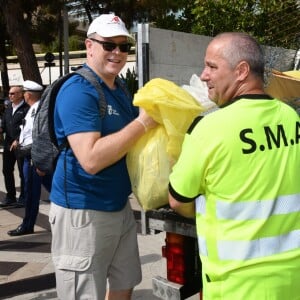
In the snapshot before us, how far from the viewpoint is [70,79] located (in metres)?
2.36

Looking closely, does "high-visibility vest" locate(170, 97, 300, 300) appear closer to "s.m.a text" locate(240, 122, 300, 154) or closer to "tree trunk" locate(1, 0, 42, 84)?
"s.m.a text" locate(240, 122, 300, 154)

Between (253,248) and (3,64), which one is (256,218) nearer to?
(253,248)

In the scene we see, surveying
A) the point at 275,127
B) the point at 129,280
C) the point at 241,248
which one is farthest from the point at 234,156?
the point at 129,280

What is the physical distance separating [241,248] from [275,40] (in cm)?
689

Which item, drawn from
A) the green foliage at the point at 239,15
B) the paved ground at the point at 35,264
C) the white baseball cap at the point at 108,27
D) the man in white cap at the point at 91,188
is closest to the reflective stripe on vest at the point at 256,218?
the man in white cap at the point at 91,188

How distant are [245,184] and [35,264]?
3.72 metres

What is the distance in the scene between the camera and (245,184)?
164 cm

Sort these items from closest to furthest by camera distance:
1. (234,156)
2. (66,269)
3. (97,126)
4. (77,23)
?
(234,156), (97,126), (66,269), (77,23)

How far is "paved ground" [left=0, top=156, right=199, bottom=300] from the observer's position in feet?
13.9

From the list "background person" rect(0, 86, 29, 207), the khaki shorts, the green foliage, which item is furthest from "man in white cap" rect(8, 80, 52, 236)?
the green foliage

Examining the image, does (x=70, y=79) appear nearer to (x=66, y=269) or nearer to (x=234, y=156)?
(x=66, y=269)

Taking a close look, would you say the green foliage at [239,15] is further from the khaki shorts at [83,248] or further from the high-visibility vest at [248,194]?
the high-visibility vest at [248,194]

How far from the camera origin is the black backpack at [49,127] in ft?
7.72

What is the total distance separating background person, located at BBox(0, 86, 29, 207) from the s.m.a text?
5.53 meters
